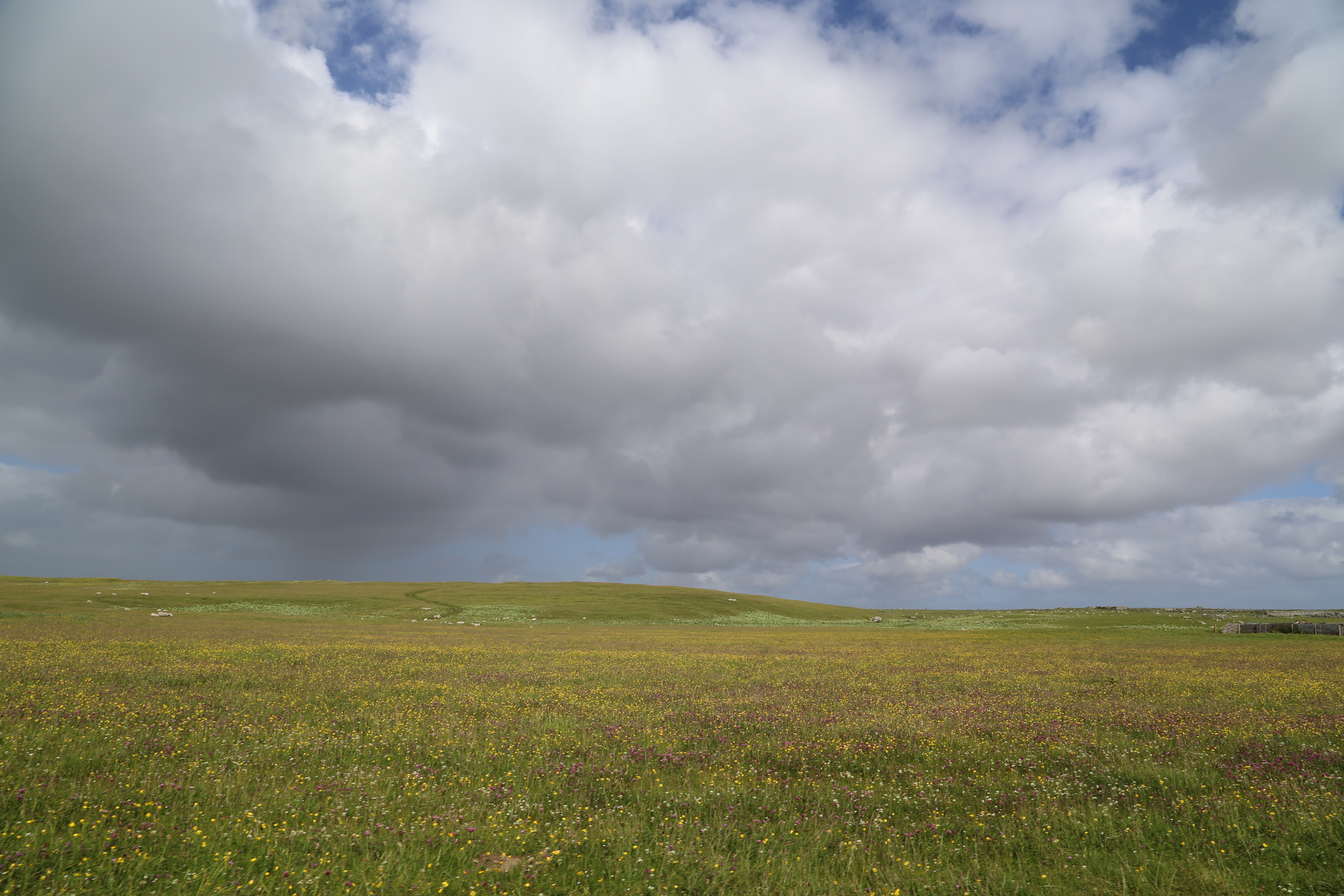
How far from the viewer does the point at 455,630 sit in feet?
199

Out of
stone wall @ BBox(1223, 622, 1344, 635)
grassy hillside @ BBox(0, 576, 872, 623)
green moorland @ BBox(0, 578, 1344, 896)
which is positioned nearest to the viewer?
green moorland @ BBox(0, 578, 1344, 896)

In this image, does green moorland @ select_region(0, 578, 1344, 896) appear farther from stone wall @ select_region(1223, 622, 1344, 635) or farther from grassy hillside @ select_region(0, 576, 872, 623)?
grassy hillside @ select_region(0, 576, 872, 623)

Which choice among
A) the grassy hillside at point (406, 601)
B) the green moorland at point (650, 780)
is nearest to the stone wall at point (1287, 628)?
the green moorland at point (650, 780)

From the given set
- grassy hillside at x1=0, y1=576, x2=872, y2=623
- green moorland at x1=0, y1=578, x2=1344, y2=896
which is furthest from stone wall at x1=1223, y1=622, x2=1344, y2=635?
grassy hillside at x1=0, y1=576, x2=872, y2=623

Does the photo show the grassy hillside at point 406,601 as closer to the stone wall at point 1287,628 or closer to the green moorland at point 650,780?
the stone wall at point 1287,628

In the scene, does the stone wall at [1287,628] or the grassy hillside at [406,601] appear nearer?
the stone wall at [1287,628]

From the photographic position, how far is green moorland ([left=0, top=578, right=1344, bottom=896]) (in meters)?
7.95

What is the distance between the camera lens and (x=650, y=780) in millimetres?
12008

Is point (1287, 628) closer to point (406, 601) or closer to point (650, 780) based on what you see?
point (650, 780)

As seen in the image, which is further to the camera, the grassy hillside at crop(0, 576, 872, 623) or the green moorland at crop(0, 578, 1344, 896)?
the grassy hillside at crop(0, 576, 872, 623)

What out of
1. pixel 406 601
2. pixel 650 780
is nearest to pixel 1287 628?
pixel 650 780

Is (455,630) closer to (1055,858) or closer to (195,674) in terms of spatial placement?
(195,674)

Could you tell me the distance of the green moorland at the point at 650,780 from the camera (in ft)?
26.1

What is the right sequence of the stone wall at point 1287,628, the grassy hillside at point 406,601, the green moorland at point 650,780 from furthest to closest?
1. the grassy hillside at point 406,601
2. the stone wall at point 1287,628
3. the green moorland at point 650,780
